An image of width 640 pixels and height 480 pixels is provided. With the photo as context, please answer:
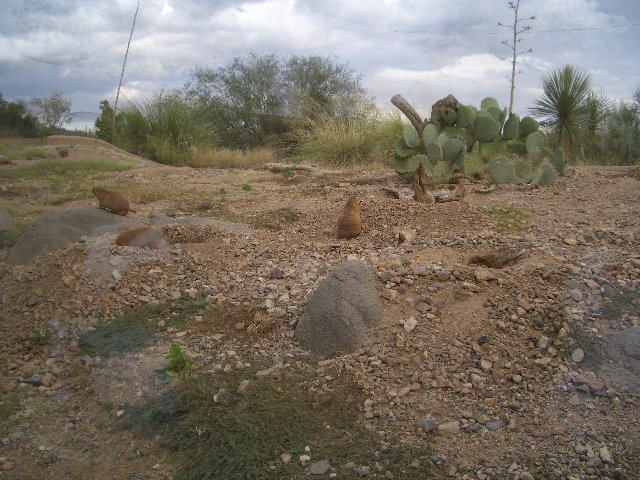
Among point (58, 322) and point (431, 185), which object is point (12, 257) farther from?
point (431, 185)

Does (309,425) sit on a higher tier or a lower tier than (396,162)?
lower

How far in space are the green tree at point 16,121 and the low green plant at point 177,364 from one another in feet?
68.5

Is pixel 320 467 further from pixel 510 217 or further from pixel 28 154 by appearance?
pixel 28 154

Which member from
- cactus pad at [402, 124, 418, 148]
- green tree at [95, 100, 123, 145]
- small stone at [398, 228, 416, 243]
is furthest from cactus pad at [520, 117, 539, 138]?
green tree at [95, 100, 123, 145]

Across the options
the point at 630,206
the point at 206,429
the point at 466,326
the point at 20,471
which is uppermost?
the point at 630,206

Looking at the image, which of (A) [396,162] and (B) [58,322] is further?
(A) [396,162]

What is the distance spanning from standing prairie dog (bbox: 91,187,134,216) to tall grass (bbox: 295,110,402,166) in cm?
698

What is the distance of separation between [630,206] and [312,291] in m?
3.58

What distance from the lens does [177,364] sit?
3492 mm

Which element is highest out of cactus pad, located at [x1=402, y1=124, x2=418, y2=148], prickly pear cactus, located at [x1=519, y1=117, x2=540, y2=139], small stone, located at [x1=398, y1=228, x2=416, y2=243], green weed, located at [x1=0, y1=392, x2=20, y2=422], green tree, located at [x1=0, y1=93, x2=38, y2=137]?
green tree, located at [x1=0, y1=93, x2=38, y2=137]

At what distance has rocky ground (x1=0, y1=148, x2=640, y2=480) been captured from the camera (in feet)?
9.43

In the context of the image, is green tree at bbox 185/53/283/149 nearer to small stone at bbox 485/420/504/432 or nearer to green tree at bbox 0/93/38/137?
green tree at bbox 0/93/38/137

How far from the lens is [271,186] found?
9195 millimetres

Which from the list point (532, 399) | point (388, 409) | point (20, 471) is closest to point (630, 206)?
point (532, 399)
